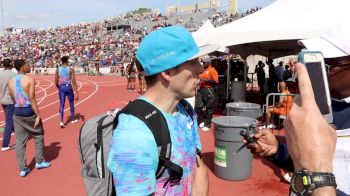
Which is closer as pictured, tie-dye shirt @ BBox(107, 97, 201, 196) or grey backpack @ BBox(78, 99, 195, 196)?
tie-dye shirt @ BBox(107, 97, 201, 196)

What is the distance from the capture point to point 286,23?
8891mm

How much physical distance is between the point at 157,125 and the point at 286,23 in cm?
827

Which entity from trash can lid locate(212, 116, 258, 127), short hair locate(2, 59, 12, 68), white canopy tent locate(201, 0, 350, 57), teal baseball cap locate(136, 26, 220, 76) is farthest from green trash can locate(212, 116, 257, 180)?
short hair locate(2, 59, 12, 68)

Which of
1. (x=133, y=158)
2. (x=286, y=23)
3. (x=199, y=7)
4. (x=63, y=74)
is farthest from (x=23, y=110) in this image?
(x=199, y=7)

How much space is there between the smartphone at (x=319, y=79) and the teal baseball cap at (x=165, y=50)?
664 mm

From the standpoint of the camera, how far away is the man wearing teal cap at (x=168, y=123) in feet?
4.92

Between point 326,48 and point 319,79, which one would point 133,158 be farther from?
point 326,48

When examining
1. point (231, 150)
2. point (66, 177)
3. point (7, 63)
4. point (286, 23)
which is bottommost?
point (66, 177)

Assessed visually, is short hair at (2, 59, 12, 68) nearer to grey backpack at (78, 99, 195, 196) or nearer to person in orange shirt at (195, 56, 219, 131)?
person in orange shirt at (195, 56, 219, 131)

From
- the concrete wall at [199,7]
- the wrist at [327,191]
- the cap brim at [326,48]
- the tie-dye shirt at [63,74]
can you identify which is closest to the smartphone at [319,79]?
the cap brim at [326,48]

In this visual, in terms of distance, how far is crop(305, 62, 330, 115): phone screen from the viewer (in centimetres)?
129

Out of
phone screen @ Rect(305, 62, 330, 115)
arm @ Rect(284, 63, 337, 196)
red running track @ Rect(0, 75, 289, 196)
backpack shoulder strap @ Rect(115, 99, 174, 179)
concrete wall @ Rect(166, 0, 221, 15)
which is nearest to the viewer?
arm @ Rect(284, 63, 337, 196)

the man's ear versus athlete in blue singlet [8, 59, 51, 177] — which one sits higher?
the man's ear

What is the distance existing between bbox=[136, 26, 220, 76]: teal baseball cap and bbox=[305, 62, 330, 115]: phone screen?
0.69m
